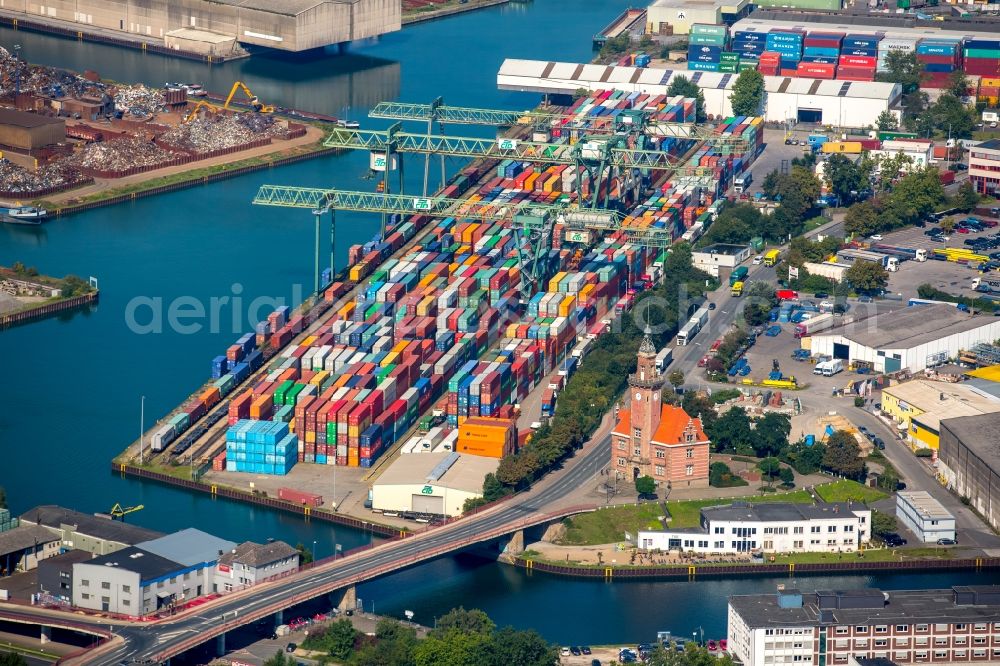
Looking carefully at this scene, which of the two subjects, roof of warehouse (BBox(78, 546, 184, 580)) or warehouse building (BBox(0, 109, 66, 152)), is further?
warehouse building (BBox(0, 109, 66, 152))

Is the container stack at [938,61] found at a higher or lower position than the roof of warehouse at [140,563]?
higher

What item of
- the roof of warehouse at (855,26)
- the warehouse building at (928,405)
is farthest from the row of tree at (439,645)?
the roof of warehouse at (855,26)

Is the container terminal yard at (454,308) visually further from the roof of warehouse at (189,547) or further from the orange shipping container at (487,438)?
the roof of warehouse at (189,547)

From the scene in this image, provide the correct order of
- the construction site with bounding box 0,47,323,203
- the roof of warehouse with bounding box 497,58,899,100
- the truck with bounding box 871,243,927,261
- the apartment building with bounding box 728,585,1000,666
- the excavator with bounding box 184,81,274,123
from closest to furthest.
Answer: the apartment building with bounding box 728,585,1000,666 → the truck with bounding box 871,243,927,261 → the construction site with bounding box 0,47,323,203 → the roof of warehouse with bounding box 497,58,899,100 → the excavator with bounding box 184,81,274,123

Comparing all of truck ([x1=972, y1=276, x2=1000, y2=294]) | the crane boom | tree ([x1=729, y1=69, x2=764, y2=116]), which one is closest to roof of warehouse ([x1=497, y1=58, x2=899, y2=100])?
tree ([x1=729, y1=69, x2=764, y2=116])

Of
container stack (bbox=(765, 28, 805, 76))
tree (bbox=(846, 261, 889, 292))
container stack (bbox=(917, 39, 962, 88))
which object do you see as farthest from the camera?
container stack (bbox=(765, 28, 805, 76))

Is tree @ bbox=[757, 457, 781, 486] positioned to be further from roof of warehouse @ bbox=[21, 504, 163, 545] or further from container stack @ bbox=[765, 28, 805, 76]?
container stack @ bbox=[765, 28, 805, 76]
